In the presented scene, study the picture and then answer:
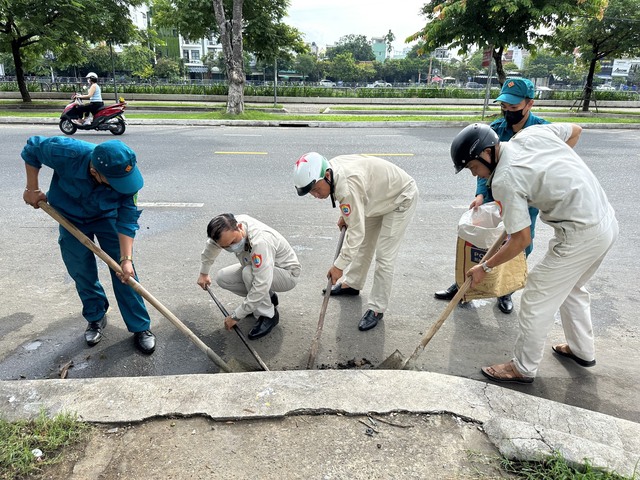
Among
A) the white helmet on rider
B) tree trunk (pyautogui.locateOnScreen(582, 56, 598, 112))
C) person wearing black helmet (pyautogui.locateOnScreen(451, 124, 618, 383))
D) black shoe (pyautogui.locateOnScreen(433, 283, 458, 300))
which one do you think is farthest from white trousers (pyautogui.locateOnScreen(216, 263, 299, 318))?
tree trunk (pyautogui.locateOnScreen(582, 56, 598, 112))

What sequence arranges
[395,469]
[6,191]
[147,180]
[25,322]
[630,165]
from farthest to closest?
[630,165] → [147,180] → [6,191] → [25,322] → [395,469]

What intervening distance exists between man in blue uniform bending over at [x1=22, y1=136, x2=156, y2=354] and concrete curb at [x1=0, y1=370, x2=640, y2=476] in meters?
0.75

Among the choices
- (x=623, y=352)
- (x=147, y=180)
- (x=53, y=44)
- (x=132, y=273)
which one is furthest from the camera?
(x=53, y=44)

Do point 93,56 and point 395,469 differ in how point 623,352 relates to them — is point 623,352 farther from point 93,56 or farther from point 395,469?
point 93,56

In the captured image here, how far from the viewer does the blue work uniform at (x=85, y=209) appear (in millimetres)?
2812

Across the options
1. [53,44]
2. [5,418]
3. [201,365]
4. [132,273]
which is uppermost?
[53,44]

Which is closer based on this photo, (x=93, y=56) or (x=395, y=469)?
(x=395, y=469)

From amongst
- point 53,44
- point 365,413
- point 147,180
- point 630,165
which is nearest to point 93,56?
point 53,44

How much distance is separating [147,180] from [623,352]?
6594 mm

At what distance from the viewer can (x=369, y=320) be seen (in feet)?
11.5

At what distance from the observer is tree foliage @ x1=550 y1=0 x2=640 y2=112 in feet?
60.5

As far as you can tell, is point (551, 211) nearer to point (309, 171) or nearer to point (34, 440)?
point (309, 171)

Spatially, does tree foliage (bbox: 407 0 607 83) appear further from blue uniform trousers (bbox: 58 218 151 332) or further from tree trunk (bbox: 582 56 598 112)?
blue uniform trousers (bbox: 58 218 151 332)

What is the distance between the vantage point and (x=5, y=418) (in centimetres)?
220
